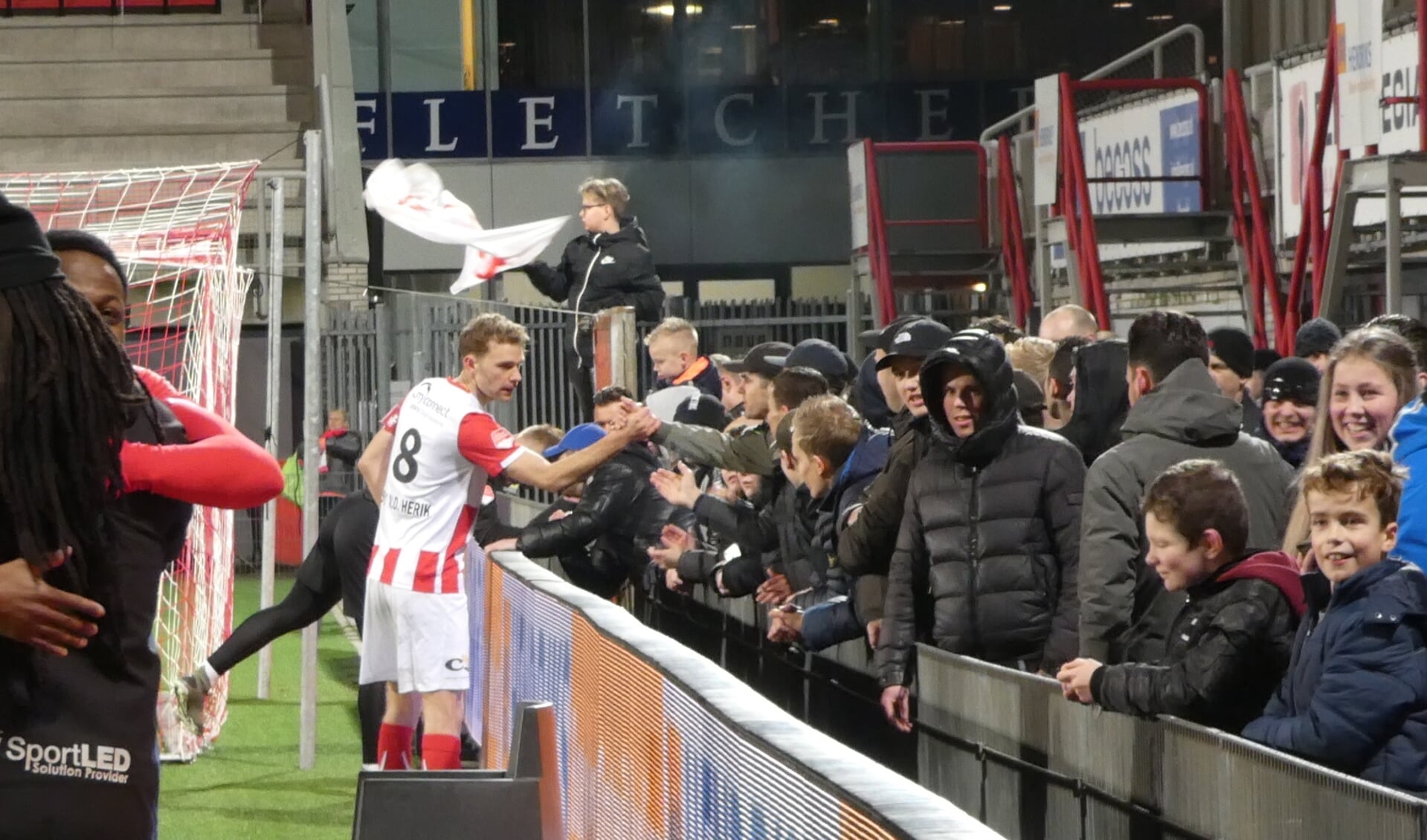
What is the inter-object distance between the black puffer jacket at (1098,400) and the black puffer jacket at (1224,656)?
2.19m

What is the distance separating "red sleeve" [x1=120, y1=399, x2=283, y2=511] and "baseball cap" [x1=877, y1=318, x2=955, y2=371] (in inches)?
143

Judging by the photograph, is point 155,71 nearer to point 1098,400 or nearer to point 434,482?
point 434,482

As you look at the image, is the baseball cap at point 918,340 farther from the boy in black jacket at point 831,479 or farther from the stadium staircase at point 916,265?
the stadium staircase at point 916,265

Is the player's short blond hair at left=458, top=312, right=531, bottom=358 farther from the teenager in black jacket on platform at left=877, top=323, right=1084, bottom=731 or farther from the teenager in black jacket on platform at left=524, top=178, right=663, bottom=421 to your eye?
the teenager in black jacket on platform at left=524, top=178, right=663, bottom=421

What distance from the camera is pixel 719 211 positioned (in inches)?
1089

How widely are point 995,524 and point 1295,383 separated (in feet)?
5.06

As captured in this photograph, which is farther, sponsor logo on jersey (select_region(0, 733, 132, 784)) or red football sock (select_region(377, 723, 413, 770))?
red football sock (select_region(377, 723, 413, 770))

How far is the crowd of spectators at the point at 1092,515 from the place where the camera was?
4.68m

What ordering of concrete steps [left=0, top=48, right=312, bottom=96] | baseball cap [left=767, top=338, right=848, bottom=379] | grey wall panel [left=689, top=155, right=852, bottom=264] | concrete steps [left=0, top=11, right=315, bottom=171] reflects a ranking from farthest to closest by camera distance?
grey wall panel [left=689, top=155, right=852, bottom=264]
concrete steps [left=0, top=48, right=312, bottom=96]
concrete steps [left=0, top=11, right=315, bottom=171]
baseball cap [left=767, top=338, right=848, bottom=379]

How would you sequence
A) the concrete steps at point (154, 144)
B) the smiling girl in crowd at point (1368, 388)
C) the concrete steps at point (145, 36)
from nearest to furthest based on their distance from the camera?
the smiling girl in crowd at point (1368, 388)
the concrete steps at point (154, 144)
the concrete steps at point (145, 36)

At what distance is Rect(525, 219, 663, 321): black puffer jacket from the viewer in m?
13.1

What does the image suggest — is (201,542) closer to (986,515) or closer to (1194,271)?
(986,515)

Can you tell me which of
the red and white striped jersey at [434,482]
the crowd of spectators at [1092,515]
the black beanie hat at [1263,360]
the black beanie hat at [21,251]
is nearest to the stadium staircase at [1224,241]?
the black beanie hat at [1263,360]

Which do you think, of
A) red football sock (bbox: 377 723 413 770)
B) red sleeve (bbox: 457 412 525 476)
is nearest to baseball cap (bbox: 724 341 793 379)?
red sleeve (bbox: 457 412 525 476)
